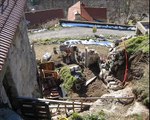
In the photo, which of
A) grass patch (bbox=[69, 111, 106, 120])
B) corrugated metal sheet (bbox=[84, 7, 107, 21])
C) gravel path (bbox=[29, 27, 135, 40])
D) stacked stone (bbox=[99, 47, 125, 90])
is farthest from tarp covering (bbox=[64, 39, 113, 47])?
grass patch (bbox=[69, 111, 106, 120])

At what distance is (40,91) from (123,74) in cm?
597

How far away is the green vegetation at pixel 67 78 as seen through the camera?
19.0 m

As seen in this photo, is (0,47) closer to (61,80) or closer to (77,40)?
(61,80)

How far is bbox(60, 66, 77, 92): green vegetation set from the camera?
19000mm

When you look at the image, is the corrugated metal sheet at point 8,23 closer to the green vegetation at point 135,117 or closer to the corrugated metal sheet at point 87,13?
the green vegetation at point 135,117

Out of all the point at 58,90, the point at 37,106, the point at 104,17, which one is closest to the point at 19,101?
the point at 37,106

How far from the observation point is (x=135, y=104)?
1158 cm

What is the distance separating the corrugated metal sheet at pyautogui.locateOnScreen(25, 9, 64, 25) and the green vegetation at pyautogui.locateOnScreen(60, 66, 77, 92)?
1759 centimetres

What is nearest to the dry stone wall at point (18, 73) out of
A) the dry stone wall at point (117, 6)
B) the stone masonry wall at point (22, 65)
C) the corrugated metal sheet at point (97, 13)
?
the stone masonry wall at point (22, 65)

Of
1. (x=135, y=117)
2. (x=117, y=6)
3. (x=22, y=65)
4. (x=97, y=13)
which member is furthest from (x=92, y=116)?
(x=117, y=6)

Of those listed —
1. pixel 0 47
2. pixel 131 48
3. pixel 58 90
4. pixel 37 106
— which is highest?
pixel 0 47

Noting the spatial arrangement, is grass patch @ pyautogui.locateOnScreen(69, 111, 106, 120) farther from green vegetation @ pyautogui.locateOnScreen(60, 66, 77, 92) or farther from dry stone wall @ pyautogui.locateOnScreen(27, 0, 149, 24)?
dry stone wall @ pyautogui.locateOnScreen(27, 0, 149, 24)

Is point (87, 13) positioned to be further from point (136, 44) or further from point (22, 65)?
point (136, 44)

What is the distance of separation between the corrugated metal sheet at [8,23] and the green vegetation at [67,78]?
5.51 m
